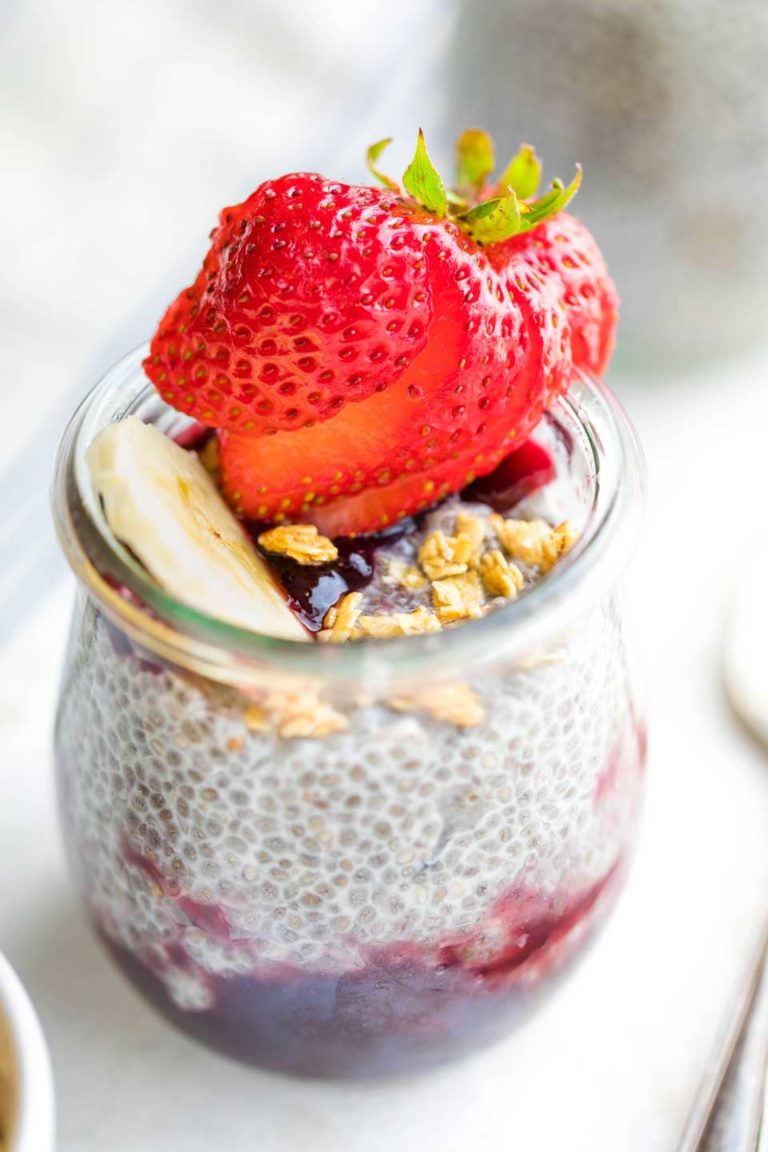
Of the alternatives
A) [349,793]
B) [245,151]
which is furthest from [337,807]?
[245,151]

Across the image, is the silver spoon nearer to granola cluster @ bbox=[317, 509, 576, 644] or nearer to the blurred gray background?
granola cluster @ bbox=[317, 509, 576, 644]

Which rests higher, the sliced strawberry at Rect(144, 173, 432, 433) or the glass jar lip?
the sliced strawberry at Rect(144, 173, 432, 433)

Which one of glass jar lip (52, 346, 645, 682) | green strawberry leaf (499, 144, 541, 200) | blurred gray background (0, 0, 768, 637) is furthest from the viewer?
blurred gray background (0, 0, 768, 637)

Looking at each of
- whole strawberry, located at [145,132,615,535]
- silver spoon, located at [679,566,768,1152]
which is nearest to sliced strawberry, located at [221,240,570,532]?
whole strawberry, located at [145,132,615,535]

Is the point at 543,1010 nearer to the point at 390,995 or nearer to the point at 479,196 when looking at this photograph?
the point at 390,995

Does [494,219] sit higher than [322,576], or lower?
higher

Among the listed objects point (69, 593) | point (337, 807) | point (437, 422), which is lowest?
point (69, 593)

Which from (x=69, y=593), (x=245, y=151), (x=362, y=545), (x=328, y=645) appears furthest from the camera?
(x=245, y=151)
